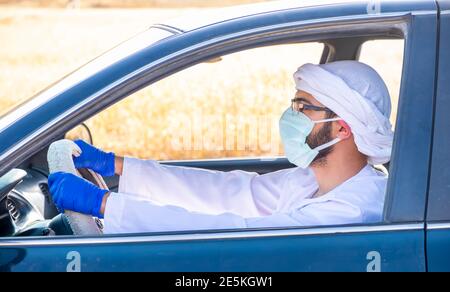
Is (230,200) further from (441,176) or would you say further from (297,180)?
(441,176)

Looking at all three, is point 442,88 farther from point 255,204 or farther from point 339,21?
point 255,204

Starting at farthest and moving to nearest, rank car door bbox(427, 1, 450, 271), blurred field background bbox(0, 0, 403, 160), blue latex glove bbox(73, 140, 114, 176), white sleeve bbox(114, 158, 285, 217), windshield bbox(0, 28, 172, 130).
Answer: blurred field background bbox(0, 0, 403, 160) < white sleeve bbox(114, 158, 285, 217) < blue latex glove bbox(73, 140, 114, 176) < windshield bbox(0, 28, 172, 130) < car door bbox(427, 1, 450, 271)

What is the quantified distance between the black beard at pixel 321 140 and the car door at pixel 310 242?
0.42m

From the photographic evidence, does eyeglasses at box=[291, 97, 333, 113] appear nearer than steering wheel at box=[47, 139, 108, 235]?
No

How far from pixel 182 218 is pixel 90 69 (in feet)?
1.81

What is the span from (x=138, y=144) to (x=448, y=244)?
6981 mm

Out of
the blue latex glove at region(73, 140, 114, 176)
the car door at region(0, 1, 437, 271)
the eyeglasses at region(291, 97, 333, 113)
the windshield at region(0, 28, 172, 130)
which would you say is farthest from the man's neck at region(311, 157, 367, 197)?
the blue latex glove at region(73, 140, 114, 176)

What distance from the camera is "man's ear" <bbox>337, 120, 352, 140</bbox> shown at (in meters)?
3.08

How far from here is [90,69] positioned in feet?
9.45

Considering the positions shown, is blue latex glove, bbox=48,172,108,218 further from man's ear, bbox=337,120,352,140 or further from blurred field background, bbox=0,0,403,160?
blurred field background, bbox=0,0,403,160

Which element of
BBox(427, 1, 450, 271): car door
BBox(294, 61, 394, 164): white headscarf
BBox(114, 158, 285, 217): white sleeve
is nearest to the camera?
BBox(427, 1, 450, 271): car door

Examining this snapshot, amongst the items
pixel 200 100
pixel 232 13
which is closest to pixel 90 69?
pixel 232 13

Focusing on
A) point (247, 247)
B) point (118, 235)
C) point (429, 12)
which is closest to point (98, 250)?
point (118, 235)

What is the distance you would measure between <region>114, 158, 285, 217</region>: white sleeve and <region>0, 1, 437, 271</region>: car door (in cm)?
91
